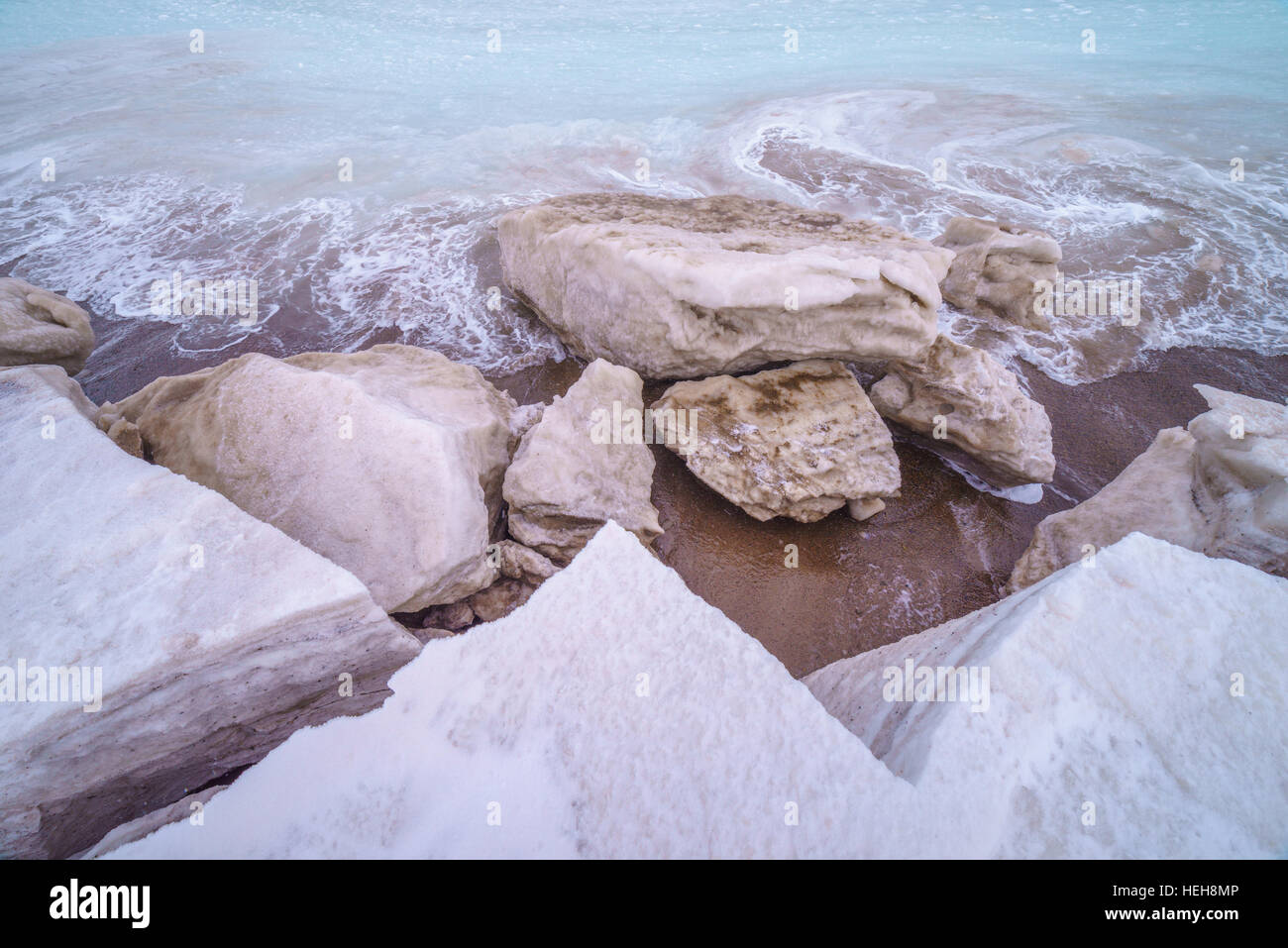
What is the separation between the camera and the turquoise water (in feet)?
18.0

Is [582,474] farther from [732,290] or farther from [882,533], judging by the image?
[882,533]

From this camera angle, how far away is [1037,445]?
358 cm

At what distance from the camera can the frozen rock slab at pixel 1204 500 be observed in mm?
2471

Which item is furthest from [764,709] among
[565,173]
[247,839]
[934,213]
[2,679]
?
[565,173]

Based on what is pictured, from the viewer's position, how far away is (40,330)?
369cm

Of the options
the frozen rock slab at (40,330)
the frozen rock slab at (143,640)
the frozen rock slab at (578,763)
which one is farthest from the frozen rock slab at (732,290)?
the frozen rock slab at (40,330)

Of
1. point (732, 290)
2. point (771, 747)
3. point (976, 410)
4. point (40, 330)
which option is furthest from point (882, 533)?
point (40, 330)

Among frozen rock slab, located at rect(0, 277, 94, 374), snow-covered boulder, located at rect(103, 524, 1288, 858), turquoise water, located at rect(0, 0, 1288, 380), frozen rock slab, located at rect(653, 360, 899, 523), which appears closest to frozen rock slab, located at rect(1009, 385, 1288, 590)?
snow-covered boulder, located at rect(103, 524, 1288, 858)

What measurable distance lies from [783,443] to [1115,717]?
6.28 ft

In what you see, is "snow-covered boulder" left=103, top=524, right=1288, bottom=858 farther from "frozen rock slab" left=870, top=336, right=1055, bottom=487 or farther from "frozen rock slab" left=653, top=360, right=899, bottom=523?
"frozen rock slab" left=870, top=336, right=1055, bottom=487

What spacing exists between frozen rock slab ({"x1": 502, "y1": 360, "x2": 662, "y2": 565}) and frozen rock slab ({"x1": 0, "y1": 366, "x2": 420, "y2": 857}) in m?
0.94

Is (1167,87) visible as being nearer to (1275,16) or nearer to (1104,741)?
(1275,16)

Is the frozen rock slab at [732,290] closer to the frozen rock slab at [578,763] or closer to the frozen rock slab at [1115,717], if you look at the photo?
the frozen rock slab at [1115,717]
